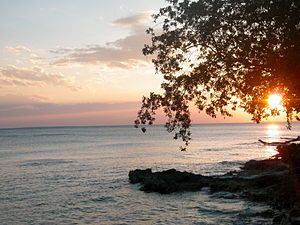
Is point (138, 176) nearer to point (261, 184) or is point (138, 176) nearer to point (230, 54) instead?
point (261, 184)

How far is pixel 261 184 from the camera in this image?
3666cm

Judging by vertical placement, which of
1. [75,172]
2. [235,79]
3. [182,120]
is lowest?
[75,172]

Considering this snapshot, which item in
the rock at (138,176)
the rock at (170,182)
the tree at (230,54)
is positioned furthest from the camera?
the rock at (138,176)

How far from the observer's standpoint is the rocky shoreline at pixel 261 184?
26984 millimetres

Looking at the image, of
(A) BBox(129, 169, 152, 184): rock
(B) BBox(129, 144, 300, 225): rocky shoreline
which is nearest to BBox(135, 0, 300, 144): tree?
(B) BBox(129, 144, 300, 225): rocky shoreline

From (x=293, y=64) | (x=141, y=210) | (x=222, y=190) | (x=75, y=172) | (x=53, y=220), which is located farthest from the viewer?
(x=75, y=172)

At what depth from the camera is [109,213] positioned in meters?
31.7

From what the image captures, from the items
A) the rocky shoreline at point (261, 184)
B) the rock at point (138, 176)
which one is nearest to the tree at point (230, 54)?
the rocky shoreline at point (261, 184)

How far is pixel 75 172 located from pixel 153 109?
38.5 metres

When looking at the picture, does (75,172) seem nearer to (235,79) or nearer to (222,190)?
(222,190)

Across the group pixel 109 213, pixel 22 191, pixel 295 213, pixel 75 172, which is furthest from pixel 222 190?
pixel 75 172

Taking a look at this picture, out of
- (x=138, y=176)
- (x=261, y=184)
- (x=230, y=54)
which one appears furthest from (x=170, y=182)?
(x=230, y=54)

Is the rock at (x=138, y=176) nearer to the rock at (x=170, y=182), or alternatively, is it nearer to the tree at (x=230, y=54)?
the rock at (x=170, y=182)

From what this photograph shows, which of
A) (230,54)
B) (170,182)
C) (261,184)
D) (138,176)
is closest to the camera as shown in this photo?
(230,54)
